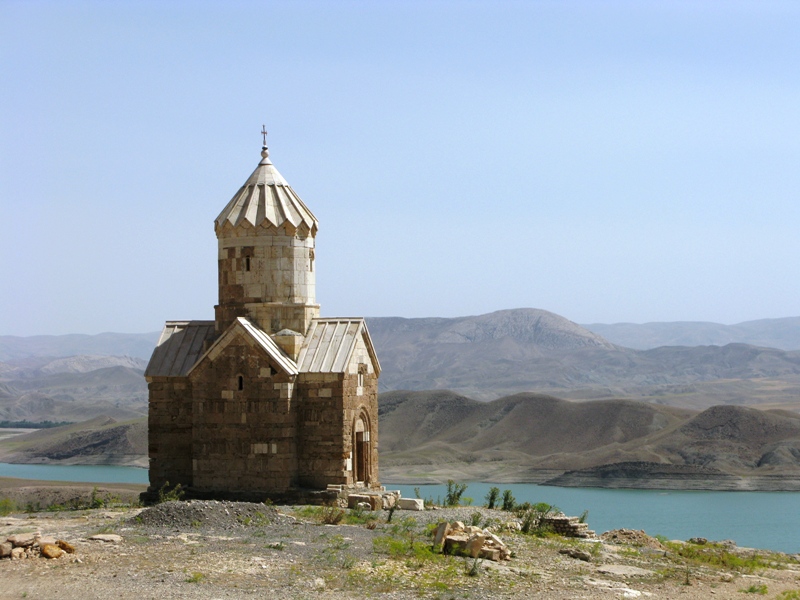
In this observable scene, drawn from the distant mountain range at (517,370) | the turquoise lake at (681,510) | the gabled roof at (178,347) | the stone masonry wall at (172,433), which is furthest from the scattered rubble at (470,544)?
the distant mountain range at (517,370)

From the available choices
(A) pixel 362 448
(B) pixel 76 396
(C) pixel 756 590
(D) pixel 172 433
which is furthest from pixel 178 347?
(B) pixel 76 396

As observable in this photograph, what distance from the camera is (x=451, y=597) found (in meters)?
12.0

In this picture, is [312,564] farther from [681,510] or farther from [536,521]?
[681,510]

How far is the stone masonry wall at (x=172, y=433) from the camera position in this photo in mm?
19781

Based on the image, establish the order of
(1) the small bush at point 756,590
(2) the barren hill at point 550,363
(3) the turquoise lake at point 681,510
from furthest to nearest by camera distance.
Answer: (2) the barren hill at point 550,363 → (3) the turquoise lake at point 681,510 → (1) the small bush at point 756,590

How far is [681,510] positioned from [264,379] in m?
24.8

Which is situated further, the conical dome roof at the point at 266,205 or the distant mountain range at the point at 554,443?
the distant mountain range at the point at 554,443

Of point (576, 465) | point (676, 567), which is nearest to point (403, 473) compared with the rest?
point (576, 465)

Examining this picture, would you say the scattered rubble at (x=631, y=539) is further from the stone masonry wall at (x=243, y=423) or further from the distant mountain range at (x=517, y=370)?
the distant mountain range at (x=517, y=370)

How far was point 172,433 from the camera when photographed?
1986 cm

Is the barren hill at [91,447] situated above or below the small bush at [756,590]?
below

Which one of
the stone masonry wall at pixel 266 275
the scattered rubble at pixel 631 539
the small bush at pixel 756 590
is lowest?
the scattered rubble at pixel 631 539

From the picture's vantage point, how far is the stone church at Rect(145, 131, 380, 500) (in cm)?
1862

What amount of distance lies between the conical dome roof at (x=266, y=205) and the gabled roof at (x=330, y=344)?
71.4 inches
